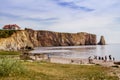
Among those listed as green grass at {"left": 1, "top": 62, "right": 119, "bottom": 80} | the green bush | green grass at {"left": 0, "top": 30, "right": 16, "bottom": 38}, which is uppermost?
green grass at {"left": 0, "top": 30, "right": 16, "bottom": 38}

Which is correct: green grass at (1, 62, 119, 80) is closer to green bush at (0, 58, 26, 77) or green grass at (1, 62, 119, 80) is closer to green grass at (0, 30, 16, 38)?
green bush at (0, 58, 26, 77)

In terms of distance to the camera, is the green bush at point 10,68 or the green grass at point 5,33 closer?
the green bush at point 10,68

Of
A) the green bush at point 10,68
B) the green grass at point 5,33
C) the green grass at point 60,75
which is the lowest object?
the green grass at point 60,75

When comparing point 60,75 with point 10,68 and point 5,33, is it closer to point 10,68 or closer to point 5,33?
point 10,68

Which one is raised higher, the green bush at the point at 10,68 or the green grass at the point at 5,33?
the green grass at the point at 5,33

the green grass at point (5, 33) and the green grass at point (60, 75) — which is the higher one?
the green grass at point (5, 33)

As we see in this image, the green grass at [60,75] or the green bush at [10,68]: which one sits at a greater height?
the green bush at [10,68]

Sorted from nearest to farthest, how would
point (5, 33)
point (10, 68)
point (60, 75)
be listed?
point (10, 68) < point (60, 75) < point (5, 33)

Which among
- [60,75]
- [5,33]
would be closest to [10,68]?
[60,75]

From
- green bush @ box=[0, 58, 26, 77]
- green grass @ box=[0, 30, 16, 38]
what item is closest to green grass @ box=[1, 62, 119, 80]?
green bush @ box=[0, 58, 26, 77]

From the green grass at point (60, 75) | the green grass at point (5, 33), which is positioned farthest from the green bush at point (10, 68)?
the green grass at point (5, 33)

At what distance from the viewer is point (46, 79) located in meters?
21.8

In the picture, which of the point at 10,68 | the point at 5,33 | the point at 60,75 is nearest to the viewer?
the point at 10,68

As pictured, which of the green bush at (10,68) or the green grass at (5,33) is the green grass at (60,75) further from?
the green grass at (5,33)
